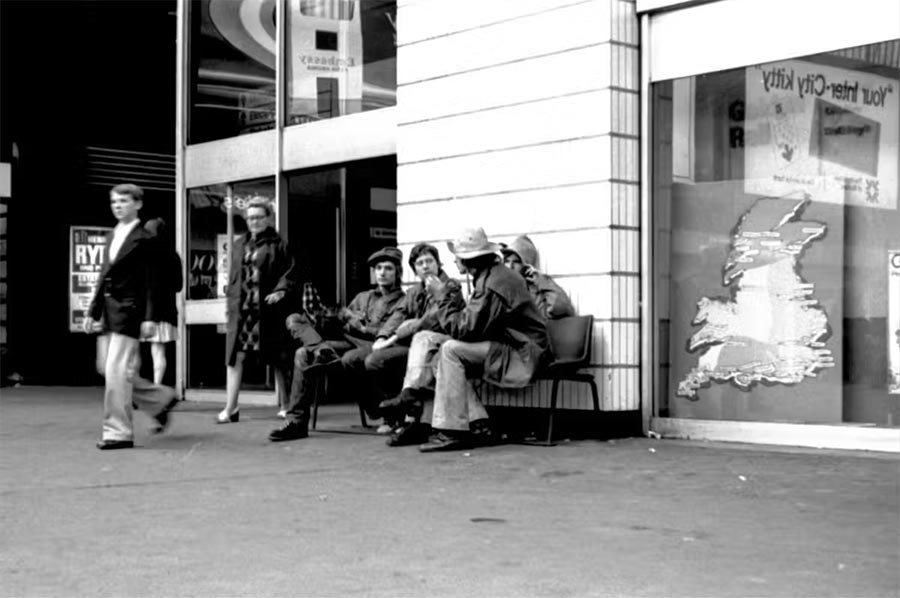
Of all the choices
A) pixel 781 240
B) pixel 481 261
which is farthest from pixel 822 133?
pixel 481 261

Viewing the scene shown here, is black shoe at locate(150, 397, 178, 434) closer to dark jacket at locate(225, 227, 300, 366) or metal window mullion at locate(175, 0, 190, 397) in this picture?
dark jacket at locate(225, 227, 300, 366)

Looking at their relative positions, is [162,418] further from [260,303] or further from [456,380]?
[456,380]

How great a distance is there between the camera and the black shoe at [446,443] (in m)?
8.81

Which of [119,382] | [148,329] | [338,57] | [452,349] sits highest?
[338,57]

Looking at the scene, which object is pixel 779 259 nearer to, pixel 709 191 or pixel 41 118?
pixel 709 191

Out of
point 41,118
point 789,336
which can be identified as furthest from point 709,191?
point 41,118

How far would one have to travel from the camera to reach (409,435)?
30.4 ft

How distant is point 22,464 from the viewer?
27.3 feet

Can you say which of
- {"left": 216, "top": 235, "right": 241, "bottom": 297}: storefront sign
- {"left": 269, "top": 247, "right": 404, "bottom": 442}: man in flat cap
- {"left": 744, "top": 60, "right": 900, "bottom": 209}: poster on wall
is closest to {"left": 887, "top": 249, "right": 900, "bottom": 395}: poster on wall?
{"left": 744, "top": 60, "right": 900, "bottom": 209}: poster on wall

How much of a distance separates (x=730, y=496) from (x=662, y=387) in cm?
309

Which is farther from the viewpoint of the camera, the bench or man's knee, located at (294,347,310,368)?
man's knee, located at (294,347,310,368)

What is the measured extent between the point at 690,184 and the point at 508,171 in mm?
1303

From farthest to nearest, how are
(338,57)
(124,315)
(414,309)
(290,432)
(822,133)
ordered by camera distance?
(338,57) → (414,309) → (290,432) → (124,315) → (822,133)

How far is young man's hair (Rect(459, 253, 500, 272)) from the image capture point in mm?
8883
